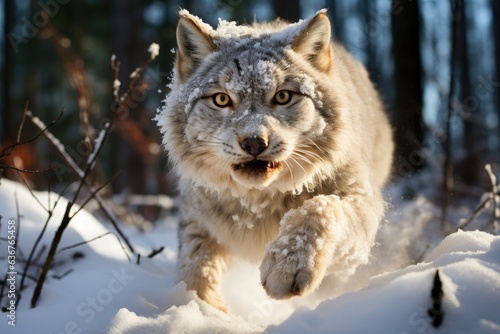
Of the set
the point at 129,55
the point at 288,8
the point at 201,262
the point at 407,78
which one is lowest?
the point at 407,78

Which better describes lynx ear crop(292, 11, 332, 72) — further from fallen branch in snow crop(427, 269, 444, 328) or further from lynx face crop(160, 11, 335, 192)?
fallen branch in snow crop(427, 269, 444, 328)

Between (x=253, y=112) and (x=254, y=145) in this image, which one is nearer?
(x=254, y=145)

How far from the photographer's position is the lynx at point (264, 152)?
2410 millimetres

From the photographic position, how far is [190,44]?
303 cm

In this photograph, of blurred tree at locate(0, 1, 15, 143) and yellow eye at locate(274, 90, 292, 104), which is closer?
yellow eye at locate(274, 90, 292, 104)

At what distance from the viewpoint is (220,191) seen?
2.88 metres

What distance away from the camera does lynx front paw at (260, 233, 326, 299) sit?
2.10 m

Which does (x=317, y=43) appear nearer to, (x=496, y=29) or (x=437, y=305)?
(x=437, y=305)

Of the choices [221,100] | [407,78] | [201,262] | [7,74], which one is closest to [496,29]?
[407,78]

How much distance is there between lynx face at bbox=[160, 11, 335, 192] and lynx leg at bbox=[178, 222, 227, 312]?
45 cm

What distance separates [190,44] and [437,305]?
2149 millimetres

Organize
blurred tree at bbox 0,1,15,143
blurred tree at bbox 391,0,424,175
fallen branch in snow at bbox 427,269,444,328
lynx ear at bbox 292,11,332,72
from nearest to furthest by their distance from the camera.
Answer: fallen branch in snow at bbox 427,269,444,328, lynx ear at bbox 292,11,332,72, blurred tree at bbox 391,0,424,175, blurred tree at bbox 0,1,15,143

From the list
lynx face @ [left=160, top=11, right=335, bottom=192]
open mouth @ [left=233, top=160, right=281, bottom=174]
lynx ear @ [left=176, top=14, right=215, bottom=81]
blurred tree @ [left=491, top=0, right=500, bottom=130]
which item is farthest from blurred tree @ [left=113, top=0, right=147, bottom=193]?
blurred tree @ [left=491, top=0, right=500, bottom=130]

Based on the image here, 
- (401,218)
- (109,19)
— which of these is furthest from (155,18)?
(401,218)
